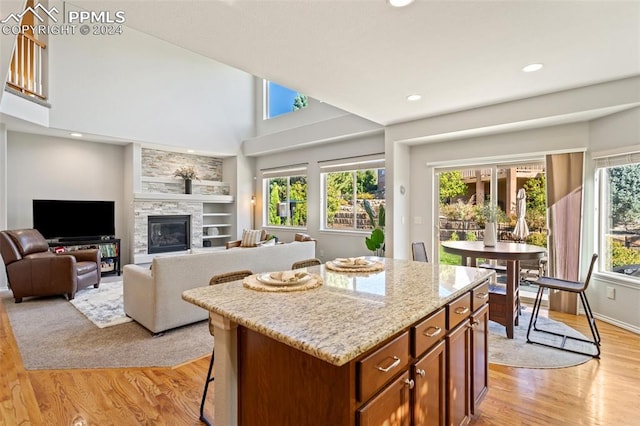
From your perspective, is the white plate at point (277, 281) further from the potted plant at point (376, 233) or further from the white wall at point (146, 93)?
the white wall at point (146, 93)

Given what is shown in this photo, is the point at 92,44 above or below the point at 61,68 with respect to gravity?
above

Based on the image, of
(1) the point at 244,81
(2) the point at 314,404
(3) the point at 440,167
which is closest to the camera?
(2) the point at 314,404

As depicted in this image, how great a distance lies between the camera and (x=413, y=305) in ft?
4.68

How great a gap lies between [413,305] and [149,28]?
2.62 m

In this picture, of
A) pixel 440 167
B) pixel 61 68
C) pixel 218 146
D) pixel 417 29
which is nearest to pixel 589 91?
pixel 440 167

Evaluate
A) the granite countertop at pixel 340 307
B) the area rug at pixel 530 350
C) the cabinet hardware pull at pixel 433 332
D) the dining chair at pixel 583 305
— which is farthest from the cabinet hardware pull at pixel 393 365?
the dining chair at pixel 583 305

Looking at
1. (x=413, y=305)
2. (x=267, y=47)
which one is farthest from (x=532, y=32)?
(x=413, y=305)

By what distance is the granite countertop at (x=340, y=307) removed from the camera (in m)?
1.05

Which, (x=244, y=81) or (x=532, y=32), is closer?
(x=532, y=32)

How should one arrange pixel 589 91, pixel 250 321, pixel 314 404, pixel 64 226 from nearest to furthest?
pixel 314 404 < pixel 250 321 < pixel 589 91 < pixel 64 226

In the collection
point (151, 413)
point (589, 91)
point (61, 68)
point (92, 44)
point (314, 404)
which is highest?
point (92, 44)

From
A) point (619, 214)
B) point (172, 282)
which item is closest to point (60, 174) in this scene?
point (172, 282)

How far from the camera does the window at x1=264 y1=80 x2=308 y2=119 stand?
794 cm

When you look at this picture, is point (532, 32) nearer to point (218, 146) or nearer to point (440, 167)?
point (440, 167)
